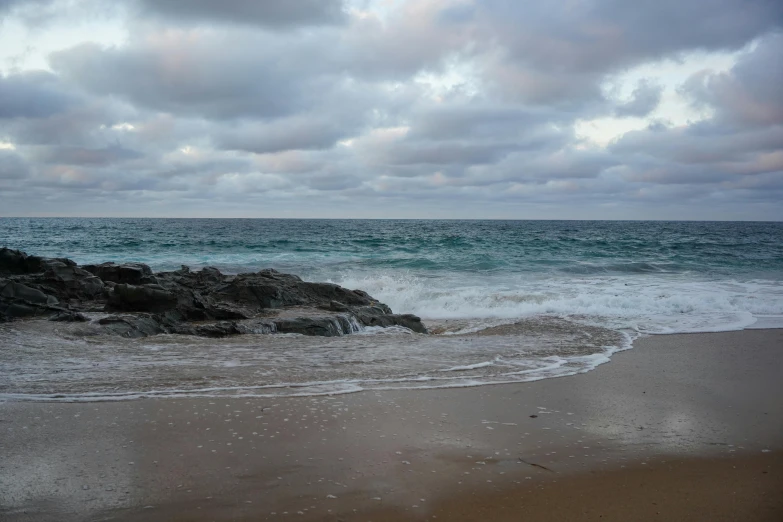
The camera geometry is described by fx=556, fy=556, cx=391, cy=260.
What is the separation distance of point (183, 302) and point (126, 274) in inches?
143

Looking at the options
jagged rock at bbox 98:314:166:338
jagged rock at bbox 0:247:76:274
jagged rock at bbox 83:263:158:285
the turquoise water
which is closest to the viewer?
jagged rock at bbox 98:314:166:338

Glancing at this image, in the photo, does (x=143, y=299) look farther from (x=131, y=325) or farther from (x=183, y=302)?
(x=131, y=325)

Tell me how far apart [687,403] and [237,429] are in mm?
4486

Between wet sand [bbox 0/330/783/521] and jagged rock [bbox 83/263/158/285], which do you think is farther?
jagged rock [bbox 83/263/158/285]

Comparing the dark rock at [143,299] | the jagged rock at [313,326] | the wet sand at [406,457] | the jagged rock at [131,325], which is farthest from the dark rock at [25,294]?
the wet sand at [406,457]

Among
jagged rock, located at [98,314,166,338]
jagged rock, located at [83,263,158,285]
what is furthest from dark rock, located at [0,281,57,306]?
jagged rock, located at [98,314,166,338]

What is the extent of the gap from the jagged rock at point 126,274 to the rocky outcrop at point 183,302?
0.08ft

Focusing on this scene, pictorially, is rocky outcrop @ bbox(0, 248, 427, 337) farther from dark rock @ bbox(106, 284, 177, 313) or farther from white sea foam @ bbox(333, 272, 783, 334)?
white sea foam @ bbox(333, 272, 783, 334)

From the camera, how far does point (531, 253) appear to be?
31234 mm

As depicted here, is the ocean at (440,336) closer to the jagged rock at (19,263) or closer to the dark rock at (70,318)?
the dark rock at (70,318)

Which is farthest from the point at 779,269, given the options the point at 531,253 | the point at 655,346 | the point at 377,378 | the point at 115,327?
the point at 115,327

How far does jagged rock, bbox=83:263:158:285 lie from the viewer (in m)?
13.0

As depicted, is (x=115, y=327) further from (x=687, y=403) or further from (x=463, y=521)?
(x=687, y=403)

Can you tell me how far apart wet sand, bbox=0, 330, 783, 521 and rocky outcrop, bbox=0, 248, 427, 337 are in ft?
14.7
